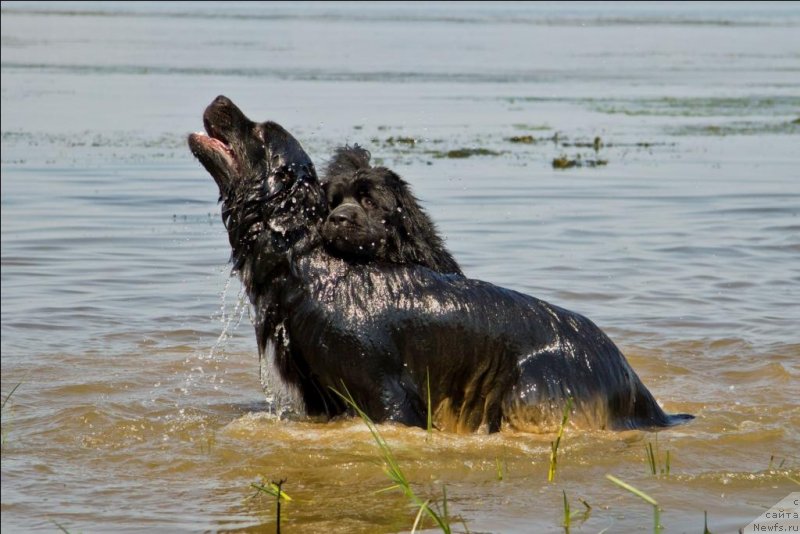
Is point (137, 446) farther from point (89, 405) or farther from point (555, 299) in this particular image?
point (555, 299)

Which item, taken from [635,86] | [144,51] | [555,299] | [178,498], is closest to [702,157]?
[555,299]

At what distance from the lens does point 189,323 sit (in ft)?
32.3

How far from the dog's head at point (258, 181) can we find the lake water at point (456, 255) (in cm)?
31

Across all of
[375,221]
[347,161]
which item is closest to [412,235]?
[375,221]

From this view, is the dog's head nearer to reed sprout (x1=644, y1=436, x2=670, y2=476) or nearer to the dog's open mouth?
the dog's open mouth

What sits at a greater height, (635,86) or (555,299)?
(635,86)

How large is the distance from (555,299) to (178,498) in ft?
17.4

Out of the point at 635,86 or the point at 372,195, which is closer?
the point at 372,195

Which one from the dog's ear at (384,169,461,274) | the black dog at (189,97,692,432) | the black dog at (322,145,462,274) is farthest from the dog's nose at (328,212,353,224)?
the dog's ear at (384,169,461,274)

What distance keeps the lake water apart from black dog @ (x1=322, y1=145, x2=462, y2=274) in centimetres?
62

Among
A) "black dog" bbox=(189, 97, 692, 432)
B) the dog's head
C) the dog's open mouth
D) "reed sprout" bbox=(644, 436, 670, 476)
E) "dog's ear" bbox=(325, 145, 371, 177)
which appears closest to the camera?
"reed sprout" bbox=(644, 436, 670, 476)

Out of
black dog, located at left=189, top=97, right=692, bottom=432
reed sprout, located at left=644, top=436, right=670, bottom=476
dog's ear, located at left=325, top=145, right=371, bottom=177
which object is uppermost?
dog's ear, located at left=325, top=145, right=371, bottom=177

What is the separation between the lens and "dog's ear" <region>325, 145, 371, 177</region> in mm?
6969

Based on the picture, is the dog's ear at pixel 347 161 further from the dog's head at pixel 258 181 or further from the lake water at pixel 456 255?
the lake water at pixel 456 255
